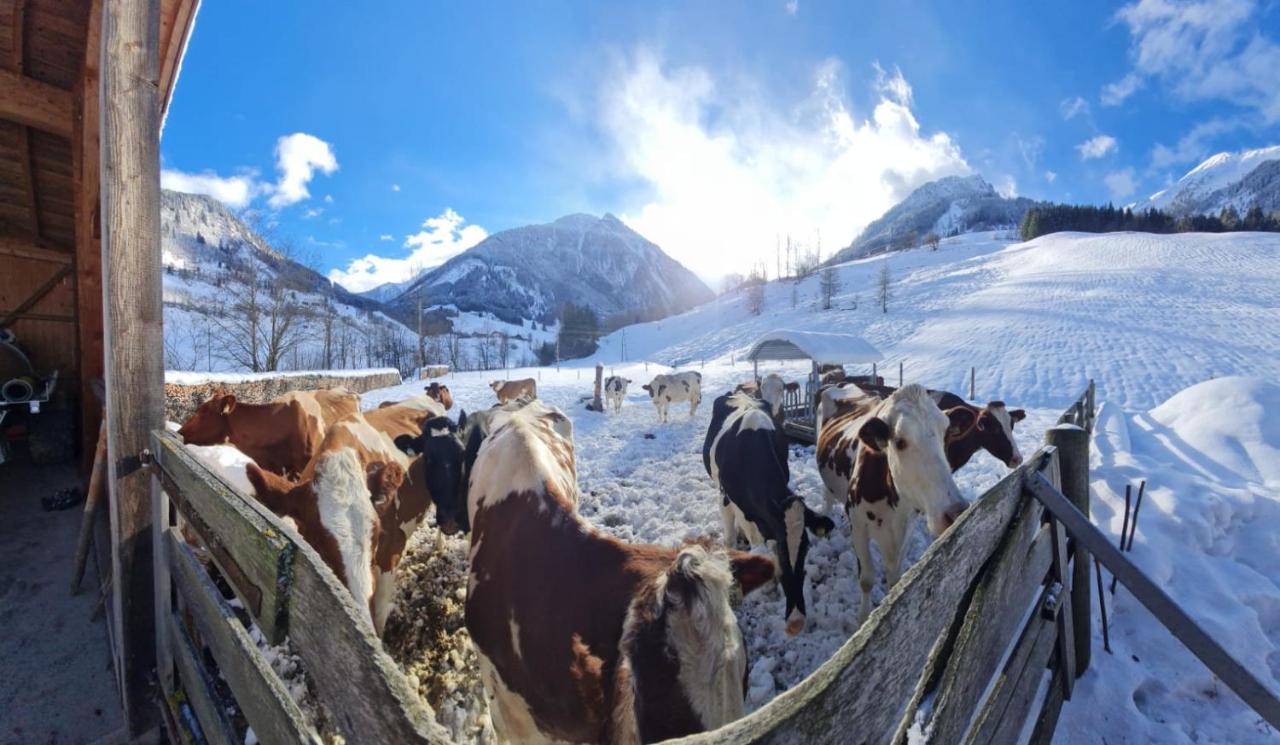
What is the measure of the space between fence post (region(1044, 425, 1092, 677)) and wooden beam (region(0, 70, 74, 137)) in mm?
6843

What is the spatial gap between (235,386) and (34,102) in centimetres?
707

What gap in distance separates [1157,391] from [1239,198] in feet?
576

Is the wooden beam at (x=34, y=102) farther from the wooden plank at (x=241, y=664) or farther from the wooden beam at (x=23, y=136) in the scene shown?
the wooden plank at (x=241, y=664)

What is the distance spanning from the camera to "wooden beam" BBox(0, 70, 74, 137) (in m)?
3.49

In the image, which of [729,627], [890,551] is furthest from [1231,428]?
[729,627]

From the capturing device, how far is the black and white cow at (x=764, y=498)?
376cm

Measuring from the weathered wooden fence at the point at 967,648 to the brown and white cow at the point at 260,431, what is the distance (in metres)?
5.55

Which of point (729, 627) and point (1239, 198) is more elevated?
point (1239, 198)

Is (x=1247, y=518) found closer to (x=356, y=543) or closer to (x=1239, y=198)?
(x=356, y=543)

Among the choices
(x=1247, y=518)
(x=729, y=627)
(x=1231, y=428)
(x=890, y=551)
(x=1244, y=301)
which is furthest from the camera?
(x=1244, y=301)

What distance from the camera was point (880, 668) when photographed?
938mm

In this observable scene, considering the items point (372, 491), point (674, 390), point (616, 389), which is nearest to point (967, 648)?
point (372, 491)

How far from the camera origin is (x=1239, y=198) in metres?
126

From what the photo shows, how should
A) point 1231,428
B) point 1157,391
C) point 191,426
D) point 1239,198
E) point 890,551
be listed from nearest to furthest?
point 890,551 < point 191,426 < point 1231,428 < point 1157,391 < point 1239,198
